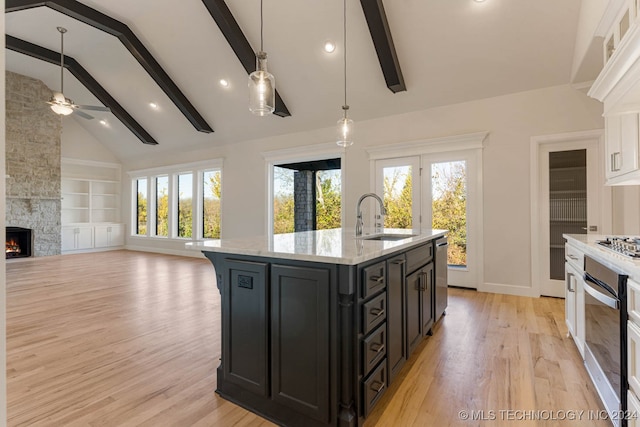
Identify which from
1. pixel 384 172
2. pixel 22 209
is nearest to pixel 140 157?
pixel 22 209

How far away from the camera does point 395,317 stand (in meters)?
1.98

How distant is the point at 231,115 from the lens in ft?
21.0

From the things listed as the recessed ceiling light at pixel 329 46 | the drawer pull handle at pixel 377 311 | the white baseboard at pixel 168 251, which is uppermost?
the recessed ceiling light at pixel 329 46

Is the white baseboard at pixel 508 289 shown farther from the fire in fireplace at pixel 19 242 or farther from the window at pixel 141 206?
the fire in fireplace at pixel 19 242

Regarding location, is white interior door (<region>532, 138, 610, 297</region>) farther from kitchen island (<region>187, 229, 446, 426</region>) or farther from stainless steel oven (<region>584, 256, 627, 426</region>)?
kitchen island (<region>187, 229, 446, 426</region>)

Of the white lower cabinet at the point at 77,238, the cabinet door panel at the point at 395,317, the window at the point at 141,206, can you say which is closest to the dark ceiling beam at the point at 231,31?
the cabinet door panel at the point at 395,317

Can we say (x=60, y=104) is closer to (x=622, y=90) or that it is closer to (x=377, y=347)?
(x=377, y=347)

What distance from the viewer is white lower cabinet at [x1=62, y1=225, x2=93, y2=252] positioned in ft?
27.1

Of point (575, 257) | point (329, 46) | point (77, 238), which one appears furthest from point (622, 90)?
point (77, 238)

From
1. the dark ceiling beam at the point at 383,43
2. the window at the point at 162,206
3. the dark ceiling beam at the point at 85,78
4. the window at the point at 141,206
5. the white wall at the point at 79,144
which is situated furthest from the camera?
the window at the point at 141,206

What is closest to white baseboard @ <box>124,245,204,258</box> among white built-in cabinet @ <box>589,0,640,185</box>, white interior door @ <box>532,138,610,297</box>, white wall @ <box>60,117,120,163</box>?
white wall @ <box>60,117,120,163</box>

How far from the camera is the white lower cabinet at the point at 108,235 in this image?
29.2ft

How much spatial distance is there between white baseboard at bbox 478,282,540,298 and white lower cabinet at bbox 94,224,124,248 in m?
9.61

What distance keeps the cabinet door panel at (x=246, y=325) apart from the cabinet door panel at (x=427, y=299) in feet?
4.56
